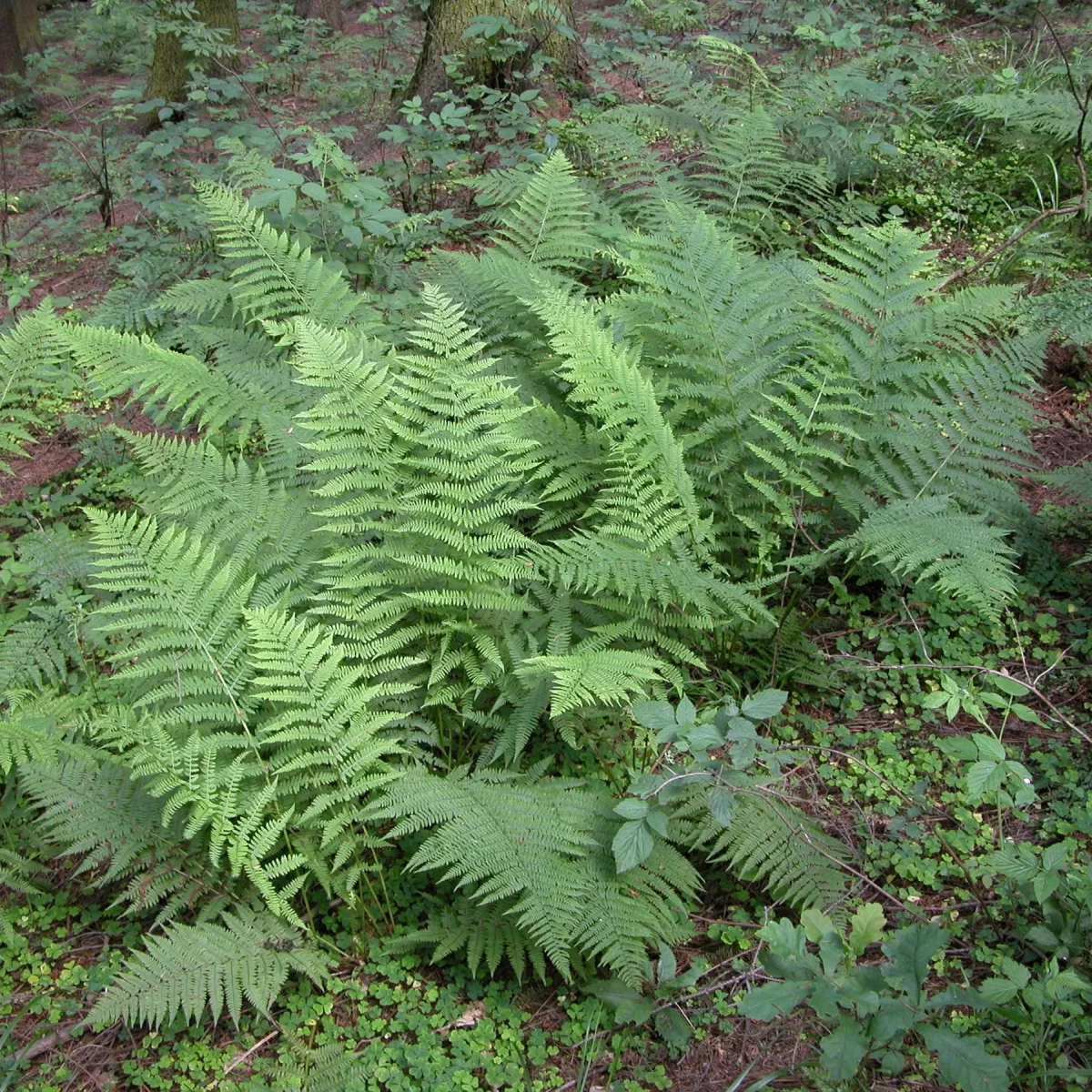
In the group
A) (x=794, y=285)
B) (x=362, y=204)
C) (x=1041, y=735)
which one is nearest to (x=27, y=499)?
(x=362, y=204)

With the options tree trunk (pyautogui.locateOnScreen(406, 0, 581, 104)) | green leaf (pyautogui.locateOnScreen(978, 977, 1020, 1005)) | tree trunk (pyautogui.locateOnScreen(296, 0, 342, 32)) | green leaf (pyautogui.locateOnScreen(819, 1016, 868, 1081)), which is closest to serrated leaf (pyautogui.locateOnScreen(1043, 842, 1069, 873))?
green leaf (pyautogui.locateOnScreen(978, 977, 1020, 1005))

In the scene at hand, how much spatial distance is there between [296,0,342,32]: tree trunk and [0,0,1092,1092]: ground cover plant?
6.85 metres

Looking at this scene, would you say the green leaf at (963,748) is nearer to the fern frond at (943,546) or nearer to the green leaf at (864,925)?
the green leaf at (864,925)

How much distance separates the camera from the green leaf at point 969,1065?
1792mm

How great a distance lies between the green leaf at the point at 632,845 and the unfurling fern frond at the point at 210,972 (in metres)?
0.89

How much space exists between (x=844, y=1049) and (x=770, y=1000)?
0.55 feet

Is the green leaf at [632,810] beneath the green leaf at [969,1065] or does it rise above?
above

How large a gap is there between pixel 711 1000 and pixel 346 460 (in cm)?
193

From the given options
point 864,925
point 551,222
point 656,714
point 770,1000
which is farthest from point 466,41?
point 770,1000

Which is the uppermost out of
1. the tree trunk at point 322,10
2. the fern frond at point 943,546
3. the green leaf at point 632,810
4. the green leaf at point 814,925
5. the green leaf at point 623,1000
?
the tree trunk at point 322,10

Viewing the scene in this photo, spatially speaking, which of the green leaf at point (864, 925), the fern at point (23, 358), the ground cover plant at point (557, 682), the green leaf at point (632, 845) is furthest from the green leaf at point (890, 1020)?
the fern at point (23, 358)

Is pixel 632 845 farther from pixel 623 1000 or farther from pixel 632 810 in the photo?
pixel 623 1000

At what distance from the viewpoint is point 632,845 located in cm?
237

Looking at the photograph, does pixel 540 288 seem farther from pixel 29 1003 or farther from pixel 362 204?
pixel 29 1003
